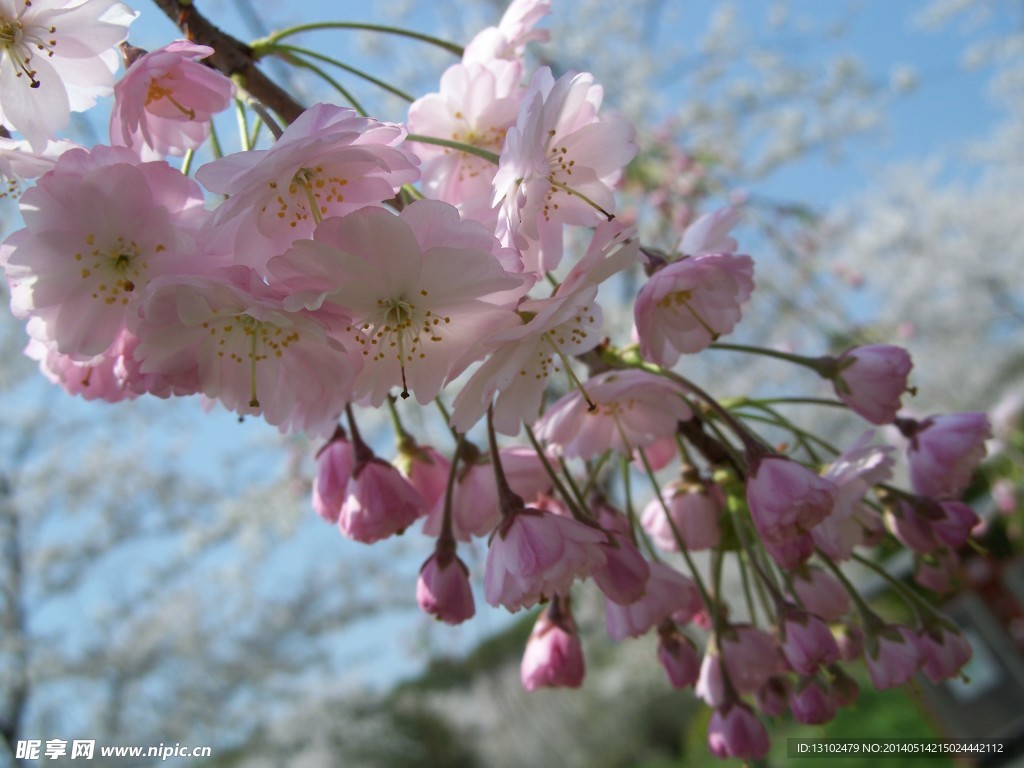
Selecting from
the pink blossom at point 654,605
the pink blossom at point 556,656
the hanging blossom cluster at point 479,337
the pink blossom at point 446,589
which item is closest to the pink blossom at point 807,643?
the hanging blossom cluster at point 479,337

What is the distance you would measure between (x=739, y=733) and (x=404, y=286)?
63 centimetres

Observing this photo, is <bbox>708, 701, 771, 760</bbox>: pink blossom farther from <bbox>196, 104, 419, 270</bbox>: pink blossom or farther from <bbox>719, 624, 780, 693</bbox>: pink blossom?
<bbox>196, 104, 419, 270</bbox>: pink blossom

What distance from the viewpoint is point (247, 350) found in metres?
0.69

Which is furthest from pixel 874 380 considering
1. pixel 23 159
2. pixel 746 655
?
pixel 23 159

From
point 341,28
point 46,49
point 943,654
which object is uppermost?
point 341,28

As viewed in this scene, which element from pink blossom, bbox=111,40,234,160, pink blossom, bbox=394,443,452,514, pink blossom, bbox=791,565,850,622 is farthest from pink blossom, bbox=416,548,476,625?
pink blossom, bbox=111,40,234,160

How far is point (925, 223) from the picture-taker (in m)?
10.9

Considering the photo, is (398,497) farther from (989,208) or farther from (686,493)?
(989,208)

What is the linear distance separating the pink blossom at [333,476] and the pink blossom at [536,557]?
0.21 meters

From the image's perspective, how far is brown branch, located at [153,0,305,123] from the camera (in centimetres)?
81

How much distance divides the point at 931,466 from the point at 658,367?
1.19 feet

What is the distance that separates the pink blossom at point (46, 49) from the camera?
0.70 meters

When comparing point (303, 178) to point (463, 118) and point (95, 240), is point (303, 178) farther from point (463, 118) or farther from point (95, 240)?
point (463, 118)

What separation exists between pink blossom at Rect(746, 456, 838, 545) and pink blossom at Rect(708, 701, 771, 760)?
271 millimetres
